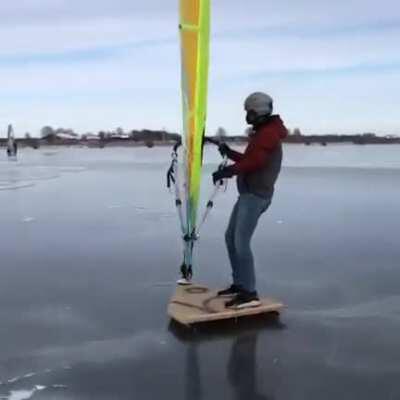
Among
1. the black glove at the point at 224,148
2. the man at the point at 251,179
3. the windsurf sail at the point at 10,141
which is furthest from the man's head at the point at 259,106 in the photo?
the windsurf sail at the point at 10,141

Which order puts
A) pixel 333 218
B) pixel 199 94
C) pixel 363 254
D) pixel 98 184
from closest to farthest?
pixel 199 94 → pixel 363 254 → pixel 333 218 → pixel 98 184

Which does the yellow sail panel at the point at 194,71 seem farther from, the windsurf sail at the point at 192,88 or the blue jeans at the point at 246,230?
the blue jeans at the point at 246,230

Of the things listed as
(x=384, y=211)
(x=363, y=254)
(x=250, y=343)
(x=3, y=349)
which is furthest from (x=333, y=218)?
(x=3, y=349)

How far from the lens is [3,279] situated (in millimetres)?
5832

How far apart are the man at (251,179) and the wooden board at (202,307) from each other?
0.06 meters

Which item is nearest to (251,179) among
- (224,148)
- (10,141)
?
(224,148)

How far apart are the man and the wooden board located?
0.20 feet

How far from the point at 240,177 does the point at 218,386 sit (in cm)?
→ 182

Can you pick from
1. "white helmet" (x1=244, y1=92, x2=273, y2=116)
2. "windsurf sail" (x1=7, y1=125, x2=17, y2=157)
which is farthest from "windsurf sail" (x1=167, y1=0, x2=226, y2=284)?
"windsurf sail" (x1=7, y1=125, x2=17, y2=157)

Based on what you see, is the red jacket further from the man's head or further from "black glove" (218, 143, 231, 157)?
"black glove" (218, 143, 231, 157)

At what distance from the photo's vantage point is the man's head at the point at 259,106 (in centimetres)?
460

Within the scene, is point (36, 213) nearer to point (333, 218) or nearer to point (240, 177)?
point (333, 218)

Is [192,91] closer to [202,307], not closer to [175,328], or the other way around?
[202,307]

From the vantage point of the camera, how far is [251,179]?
4.76 m
